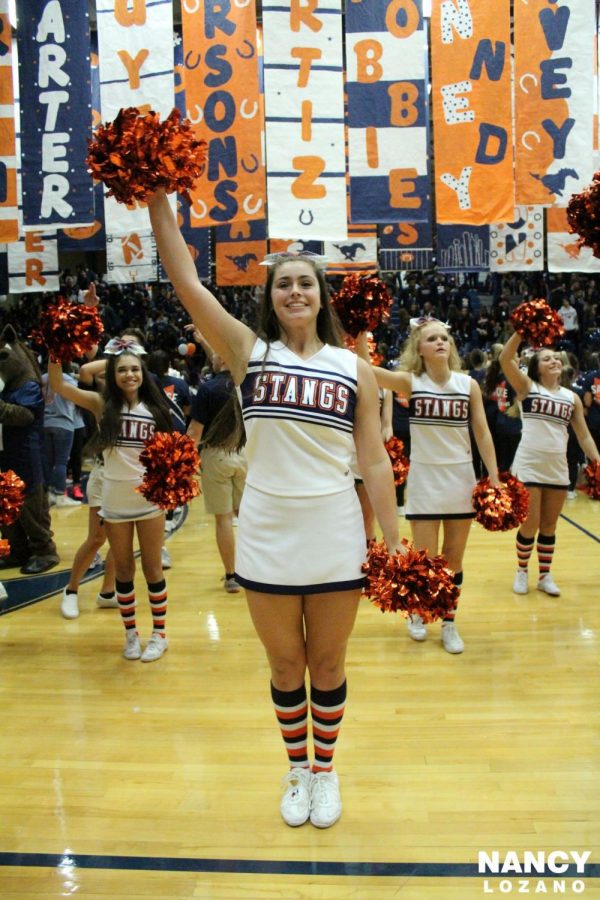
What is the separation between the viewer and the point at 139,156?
1.94 m

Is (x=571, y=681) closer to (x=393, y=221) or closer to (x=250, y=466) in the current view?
(x=250, y=466)

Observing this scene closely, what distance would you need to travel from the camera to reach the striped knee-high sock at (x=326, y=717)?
2.21 m

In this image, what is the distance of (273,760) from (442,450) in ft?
5.34

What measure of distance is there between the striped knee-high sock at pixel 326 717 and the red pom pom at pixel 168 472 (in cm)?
124

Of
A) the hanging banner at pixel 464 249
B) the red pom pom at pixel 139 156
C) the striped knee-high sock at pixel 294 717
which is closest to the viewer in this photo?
the red pom pom at pixel 139 156

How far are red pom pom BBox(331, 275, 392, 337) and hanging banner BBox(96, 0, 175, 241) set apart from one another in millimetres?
3037

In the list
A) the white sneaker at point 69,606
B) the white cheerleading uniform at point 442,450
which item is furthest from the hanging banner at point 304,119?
the white sneaker at point 69,606

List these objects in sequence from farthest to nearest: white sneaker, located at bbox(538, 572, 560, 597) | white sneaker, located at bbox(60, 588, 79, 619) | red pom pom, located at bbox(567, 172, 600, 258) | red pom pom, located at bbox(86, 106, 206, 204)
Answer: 1. white sneaker, located at bbox(538, 572, 560, 597)
2. white sneaker, located at bbox(60, 588, 79, 619)
3. red pom pom, located at bbox(567, 172, 600, 258)
4. red pom pom, located at bbox(86, 106, 206, 204)

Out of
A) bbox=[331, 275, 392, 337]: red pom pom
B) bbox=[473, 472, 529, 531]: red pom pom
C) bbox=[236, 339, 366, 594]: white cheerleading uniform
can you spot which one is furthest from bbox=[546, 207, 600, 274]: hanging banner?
bbox=[236, 339, 366, 594]: white cheerleading uniform

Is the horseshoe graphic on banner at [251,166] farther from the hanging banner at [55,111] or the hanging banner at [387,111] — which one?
the hanging banner at [55,111]

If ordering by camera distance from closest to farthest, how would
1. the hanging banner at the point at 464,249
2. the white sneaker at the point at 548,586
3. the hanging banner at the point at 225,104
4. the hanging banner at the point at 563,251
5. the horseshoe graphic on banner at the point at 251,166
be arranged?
the white sneaker at the point at 548,586 → the hanging banner at the point at 225,104 → the horseshoe graphic on banner at the point at 251,166 → the hanging banner at the point at 563,251 → the hanging banner at the point at 464,249

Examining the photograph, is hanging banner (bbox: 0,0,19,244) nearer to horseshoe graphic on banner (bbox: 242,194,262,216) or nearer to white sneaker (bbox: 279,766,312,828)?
horseshoe graphic on banner (bbox: 242,194,262,216)

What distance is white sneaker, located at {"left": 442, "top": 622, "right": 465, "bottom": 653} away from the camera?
3654 mm

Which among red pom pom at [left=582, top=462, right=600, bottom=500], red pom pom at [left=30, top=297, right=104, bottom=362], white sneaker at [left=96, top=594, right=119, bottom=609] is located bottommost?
white sneaker at [left=96, top=594, right=119, bottom=609]
